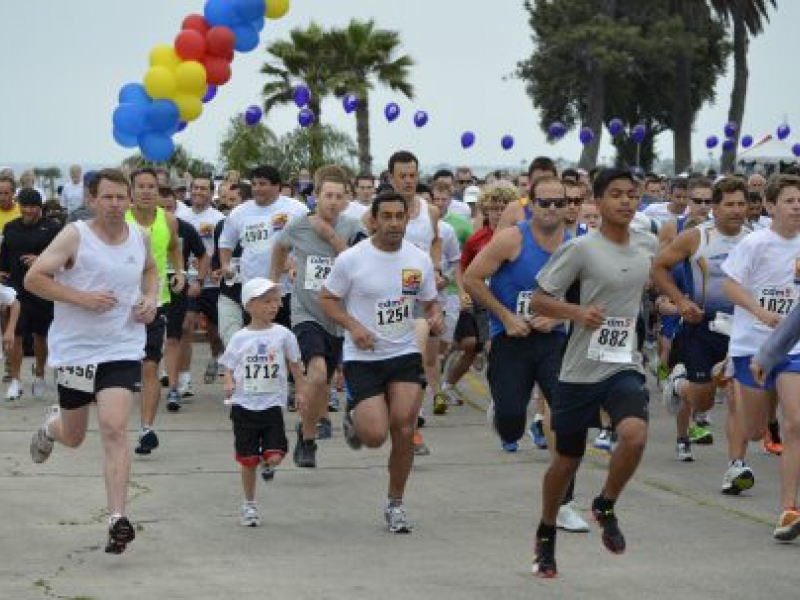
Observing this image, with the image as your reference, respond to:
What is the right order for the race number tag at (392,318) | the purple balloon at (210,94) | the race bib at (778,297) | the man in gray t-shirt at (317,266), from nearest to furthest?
1. the race number tag at (392,318)
2. the race bib at (778,297)
3. the man in gray t-shirt at (317,266)
4. the purple balloon at (210,94)

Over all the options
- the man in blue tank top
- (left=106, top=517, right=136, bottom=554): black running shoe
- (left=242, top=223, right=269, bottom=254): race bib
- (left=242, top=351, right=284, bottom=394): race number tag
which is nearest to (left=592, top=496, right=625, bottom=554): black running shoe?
the man in blue tank top

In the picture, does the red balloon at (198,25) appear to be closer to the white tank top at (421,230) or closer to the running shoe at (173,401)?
the running shoe at (173,401)

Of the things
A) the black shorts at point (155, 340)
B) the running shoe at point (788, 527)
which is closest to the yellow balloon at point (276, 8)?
the black shorts at point (155, 340)

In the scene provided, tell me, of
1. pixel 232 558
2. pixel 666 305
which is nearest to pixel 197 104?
pixel 666 305

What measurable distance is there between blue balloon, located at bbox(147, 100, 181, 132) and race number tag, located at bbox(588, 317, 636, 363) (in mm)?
15202

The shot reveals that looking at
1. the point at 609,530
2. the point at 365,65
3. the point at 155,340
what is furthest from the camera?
the point at 365,65

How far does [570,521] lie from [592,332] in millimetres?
1612

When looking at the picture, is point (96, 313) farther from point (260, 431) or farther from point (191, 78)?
point (191, 78)

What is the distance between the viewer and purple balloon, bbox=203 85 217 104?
24.7 m

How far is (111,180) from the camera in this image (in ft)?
30.8

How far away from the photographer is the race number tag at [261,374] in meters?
10.3

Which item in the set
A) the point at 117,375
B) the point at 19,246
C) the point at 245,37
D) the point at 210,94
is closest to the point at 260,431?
the point at 117,375

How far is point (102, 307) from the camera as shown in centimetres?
916

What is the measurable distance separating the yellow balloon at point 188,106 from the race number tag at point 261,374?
13343 millimetres
